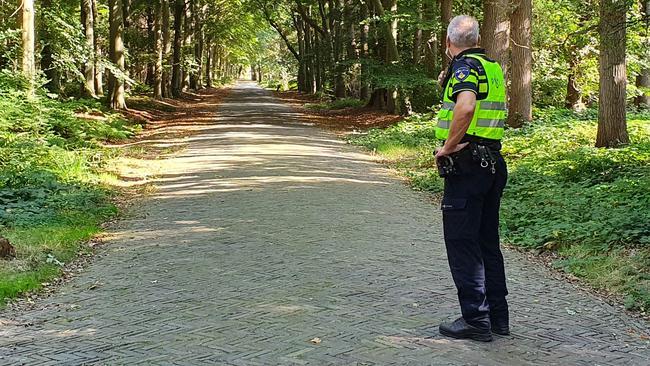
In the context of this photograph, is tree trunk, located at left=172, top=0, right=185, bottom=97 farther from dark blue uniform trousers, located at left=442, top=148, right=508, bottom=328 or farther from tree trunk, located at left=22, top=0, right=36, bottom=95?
dark blue uniform trousers, located at left=442, top=148, right=508, bottom=328

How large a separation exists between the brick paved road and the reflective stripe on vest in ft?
5.00

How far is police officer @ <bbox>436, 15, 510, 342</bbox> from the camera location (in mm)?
4695

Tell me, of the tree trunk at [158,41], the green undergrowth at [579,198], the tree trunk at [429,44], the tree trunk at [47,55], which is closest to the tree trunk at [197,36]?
the tree trunk at [158,41]

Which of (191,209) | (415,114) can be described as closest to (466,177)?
(191,209)

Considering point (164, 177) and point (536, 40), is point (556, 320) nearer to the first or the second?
point (164, 177)

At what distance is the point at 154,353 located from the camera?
4.58m

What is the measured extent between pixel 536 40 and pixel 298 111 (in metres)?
16.1

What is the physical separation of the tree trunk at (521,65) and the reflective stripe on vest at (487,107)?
47.4ft

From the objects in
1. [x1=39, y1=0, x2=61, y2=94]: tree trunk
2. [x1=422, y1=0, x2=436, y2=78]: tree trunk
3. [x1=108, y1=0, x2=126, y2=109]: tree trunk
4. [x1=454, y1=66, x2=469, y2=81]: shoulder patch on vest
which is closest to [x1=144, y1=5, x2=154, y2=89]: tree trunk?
[x1=108, y1=0, x2=126, y2=109]: tree trunk

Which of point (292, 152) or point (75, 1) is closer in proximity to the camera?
point (292, 152)

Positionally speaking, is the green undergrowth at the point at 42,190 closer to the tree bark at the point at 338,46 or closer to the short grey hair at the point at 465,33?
the short grey hair at the point at 465,33

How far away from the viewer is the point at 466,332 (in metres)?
4.82

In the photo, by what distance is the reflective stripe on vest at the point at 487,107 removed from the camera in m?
4.71

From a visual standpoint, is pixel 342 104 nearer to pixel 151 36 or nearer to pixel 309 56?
pixel 151 36
